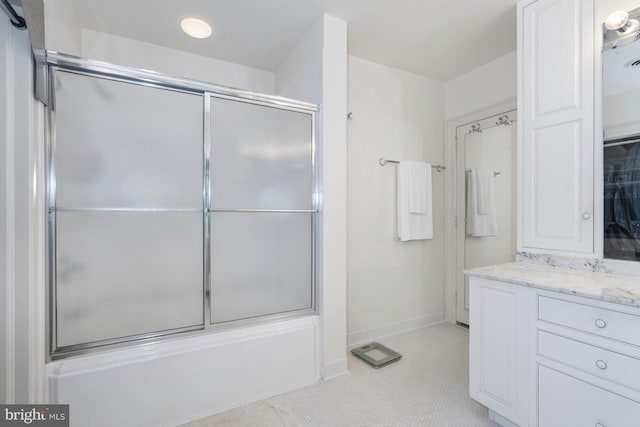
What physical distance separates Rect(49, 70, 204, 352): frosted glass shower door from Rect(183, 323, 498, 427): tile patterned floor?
0.66 m

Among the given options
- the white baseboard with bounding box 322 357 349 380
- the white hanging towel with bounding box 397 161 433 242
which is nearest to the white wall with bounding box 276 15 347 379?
the white baseboard with bounding box 322 357 349 380

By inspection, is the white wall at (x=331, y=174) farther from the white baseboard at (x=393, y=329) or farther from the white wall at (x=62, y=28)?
the white wall at (x=62, y=28)

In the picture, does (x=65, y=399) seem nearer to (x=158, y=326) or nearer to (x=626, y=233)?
(x=158, y=326)

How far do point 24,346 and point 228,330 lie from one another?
88 cm

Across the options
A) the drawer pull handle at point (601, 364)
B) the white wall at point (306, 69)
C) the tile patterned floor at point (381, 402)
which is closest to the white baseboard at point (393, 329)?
the tile patterned floor at point (381, 402)

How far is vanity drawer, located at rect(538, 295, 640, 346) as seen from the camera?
105 cm

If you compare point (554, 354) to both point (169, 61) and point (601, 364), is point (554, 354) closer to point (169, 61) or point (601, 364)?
point (601, 364)

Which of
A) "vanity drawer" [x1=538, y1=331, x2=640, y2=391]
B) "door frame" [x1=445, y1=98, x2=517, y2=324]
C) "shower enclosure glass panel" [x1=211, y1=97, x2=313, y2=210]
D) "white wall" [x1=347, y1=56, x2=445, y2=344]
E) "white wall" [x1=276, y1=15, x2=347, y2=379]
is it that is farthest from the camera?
"door frame" [x1=445, y1=98, x2=517, y2=324]

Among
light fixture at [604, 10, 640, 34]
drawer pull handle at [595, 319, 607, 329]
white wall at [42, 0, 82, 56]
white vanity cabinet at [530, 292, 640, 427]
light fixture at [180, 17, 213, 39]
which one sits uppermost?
light fixture at [180, 17, 213, 39]

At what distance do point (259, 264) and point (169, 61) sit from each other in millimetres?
1868

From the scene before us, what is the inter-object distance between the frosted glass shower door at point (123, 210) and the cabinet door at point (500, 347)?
1576mm

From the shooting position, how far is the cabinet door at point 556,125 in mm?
1513

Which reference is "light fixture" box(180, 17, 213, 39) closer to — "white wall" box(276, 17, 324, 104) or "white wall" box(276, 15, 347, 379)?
"white wall" box(276, 17, 324, 104)

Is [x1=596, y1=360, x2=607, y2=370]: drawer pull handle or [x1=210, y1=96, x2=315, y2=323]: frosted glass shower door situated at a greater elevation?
[x1=210, y1=96, x2=315, y2=323]: frosted glass shower door
